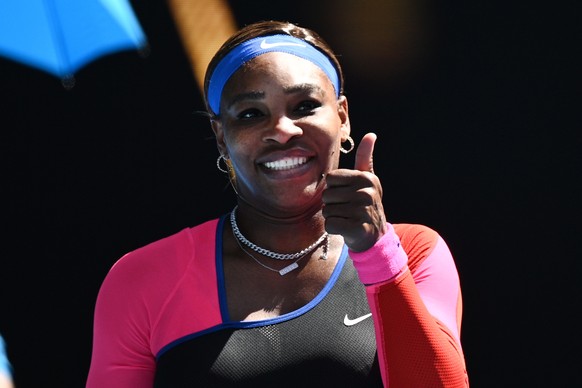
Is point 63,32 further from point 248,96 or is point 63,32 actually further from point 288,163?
point 288,163

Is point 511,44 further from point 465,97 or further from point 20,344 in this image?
point 20,344

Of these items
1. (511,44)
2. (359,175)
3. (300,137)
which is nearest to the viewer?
(359,175)

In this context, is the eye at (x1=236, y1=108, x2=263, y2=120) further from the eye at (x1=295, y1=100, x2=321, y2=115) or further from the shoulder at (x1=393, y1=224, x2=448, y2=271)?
the shoulder at (x1=393, y1=224, x2=448, y2=271)

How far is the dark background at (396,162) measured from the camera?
2539 millimetres

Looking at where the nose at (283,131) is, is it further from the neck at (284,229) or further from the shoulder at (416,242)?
the shoulder at (416,242)

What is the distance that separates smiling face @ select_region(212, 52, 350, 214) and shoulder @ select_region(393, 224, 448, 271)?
0.73 ft

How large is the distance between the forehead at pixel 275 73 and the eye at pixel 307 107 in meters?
0.05

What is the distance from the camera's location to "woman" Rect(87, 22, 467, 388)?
1.62 metres

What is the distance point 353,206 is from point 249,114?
0.45m

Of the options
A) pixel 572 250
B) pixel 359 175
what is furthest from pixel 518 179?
pixel 359 175

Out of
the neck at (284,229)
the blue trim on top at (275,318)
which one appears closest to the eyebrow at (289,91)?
the neck at (284,229)

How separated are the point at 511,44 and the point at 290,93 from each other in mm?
1012

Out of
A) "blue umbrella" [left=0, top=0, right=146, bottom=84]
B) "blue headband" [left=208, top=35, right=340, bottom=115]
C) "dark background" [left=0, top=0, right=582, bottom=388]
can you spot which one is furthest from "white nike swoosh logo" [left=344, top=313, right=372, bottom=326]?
"blue umbrella" [left=0, top=0, right=146, bottom=84]

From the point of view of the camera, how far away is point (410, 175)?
2604 mm
